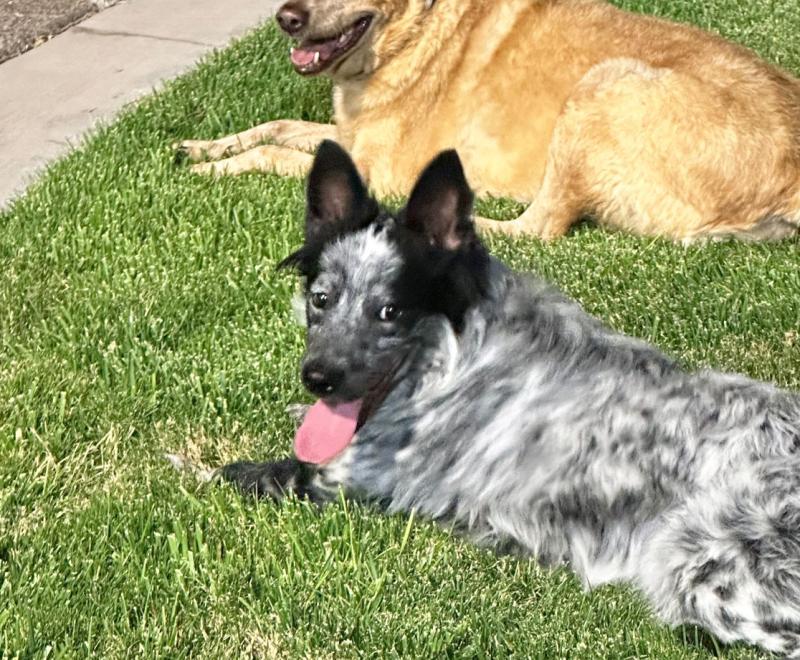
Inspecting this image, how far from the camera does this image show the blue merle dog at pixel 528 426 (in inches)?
137

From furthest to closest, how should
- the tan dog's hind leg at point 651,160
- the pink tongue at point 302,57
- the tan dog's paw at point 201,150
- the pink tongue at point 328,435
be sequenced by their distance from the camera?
the tan dog's paw at point 201,150 → the pink tongue at point 302,57 → the tan dog's hind leg at point 651,160 → the pink tongue at point 328,435

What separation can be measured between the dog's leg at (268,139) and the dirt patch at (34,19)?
81.7 inches

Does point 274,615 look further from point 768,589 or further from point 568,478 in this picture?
point 768,589

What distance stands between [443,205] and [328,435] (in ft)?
2.78

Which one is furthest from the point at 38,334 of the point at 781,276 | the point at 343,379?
the point at 781,276

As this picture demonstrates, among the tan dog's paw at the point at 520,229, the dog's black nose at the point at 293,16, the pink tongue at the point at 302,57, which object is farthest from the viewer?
the pink tongue at the point at 302,57

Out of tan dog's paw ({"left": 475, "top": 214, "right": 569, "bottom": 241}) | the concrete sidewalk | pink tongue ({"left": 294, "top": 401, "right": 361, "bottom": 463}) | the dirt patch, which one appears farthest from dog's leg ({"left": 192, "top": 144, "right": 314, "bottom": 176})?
pink tongue ({"left": 294, "top": 401, "right": 361, "bottom": 463})

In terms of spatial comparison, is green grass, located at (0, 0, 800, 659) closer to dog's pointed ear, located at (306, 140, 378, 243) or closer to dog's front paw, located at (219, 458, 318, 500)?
dog's front paw, located at (219, 458, 318, 500)

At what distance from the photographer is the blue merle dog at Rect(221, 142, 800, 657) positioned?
3477 mm

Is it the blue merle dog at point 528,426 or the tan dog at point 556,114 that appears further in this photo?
the tan dog at point 556,114

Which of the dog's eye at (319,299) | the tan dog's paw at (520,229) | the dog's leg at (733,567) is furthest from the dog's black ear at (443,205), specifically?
the tan dog's paw at (520,229)

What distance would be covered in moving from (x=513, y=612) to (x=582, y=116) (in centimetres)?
320

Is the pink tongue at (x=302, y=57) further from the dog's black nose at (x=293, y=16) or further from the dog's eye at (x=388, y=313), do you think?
the dog's eye at (x=388, y=313)

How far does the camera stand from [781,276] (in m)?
5.50
